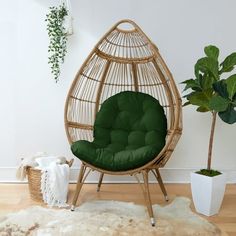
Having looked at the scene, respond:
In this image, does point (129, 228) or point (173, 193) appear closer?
point (129, 228)

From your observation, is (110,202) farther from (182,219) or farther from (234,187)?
(234,187)

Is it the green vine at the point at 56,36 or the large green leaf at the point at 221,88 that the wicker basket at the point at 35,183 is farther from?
the large green leaf at the point at 221,88

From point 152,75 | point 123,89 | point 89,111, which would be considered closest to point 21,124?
point 89,111

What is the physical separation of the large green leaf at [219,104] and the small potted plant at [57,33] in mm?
1380

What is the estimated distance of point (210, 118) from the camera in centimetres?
301

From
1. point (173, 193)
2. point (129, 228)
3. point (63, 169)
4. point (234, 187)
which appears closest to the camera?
point (129, 228)

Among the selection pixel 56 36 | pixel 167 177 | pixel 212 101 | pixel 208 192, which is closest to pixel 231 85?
pixel 212 101

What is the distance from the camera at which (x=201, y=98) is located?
2.42 meters

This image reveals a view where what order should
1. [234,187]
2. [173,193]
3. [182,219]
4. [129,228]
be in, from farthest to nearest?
[234,187]
[173,193]
[182,219]
[129,228]

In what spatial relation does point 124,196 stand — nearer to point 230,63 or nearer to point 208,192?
point 208,192

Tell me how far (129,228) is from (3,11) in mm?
2161

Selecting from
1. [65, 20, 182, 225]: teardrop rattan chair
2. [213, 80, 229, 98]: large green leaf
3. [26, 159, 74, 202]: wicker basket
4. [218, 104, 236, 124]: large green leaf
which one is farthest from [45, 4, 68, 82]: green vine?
[218, 104, 236, 124]: large green leaf

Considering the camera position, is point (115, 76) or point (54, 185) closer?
point (54, 185)

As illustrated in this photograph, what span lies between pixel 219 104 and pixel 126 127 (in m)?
0.79
